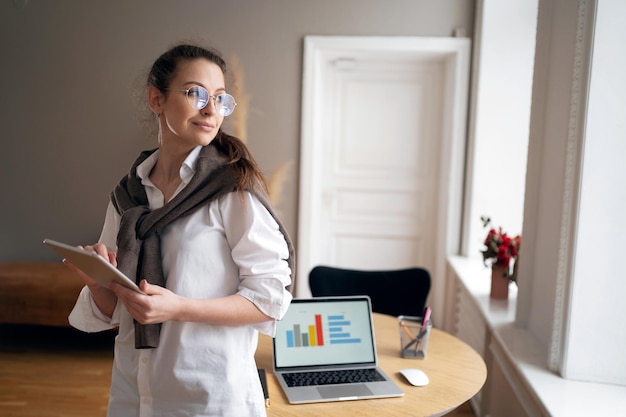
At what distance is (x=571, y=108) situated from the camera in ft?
6.78

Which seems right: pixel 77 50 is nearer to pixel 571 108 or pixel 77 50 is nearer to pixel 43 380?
pixel 43 380

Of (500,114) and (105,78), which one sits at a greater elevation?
(105,78)

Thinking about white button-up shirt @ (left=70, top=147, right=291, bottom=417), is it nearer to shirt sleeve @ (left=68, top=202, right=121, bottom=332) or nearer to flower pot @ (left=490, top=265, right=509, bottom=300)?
shirt sleeve @ (left=68, top=202, right=121, bottom=332)

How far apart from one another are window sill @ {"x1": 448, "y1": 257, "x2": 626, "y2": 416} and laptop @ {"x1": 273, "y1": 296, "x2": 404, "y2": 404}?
59 centimetres

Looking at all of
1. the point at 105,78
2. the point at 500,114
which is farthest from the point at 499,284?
the point at 105,78

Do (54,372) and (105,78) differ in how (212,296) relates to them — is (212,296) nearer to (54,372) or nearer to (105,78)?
(54,372)

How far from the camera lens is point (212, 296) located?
1195 mm

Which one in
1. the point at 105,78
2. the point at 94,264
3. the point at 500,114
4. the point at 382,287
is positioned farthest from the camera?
the point at 105,78

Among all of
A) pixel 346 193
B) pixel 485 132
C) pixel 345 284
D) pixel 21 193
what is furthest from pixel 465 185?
pixel 21 193

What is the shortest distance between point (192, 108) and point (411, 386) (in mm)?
1091

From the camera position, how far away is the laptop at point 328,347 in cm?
179

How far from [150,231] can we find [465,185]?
349 centimetres

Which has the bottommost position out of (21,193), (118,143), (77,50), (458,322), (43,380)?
(43,380)

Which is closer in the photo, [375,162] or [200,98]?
[200,98]
